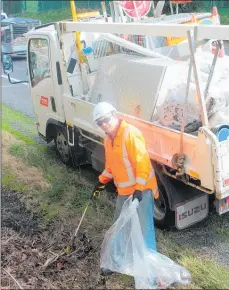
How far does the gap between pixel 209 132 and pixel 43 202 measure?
2.63 m

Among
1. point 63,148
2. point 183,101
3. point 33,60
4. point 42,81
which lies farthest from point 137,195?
point 33,60

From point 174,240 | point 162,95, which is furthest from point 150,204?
point 162,95

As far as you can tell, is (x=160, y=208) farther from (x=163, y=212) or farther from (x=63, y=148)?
(x=63, y=148)

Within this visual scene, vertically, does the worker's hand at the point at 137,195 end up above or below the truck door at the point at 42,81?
below

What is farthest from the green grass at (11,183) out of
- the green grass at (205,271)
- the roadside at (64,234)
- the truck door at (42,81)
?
the green grass at (205,271)

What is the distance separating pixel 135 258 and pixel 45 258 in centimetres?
93

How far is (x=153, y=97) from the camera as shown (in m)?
4.97

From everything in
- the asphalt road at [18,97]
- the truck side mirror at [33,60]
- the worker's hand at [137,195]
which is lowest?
the asphalt road at [18,97]

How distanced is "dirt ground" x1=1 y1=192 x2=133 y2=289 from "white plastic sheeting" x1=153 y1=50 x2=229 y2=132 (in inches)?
62.7

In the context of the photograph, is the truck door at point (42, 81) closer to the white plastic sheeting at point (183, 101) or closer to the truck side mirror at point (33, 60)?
the truck side mirror at point (33, 60)

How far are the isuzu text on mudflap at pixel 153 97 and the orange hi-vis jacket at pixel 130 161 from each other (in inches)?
17.3

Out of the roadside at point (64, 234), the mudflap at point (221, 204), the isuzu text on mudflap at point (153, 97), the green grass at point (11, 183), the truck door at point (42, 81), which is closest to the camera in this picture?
the roadside at point (64, 234)

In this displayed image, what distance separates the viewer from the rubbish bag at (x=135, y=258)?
3.84 m

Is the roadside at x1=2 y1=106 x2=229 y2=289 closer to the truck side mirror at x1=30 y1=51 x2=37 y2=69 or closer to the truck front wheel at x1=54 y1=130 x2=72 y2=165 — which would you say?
the truck front wheel at x1=54 y1=130 x2=72 y2=165
